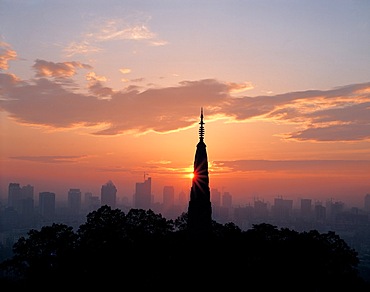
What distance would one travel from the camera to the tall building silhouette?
29953 mm

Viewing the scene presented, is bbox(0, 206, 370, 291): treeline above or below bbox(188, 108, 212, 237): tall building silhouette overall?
below

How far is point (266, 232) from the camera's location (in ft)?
113

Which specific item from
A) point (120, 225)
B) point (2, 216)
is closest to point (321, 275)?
point (120, 225)

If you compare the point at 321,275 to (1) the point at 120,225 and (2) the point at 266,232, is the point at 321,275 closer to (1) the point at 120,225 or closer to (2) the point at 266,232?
(2) the point at 266,232

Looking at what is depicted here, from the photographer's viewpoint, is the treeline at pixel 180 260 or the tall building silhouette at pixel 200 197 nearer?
the treeline at pixel 180 260

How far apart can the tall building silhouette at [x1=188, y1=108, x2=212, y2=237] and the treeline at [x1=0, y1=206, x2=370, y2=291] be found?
Answer: 639 mm

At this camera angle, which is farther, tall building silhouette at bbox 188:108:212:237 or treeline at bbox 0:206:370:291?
tall building silhouette at bbox 188:108:212:237

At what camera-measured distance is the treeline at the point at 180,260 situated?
27969 mm

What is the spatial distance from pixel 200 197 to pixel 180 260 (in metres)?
3.91

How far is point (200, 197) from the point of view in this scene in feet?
98.9

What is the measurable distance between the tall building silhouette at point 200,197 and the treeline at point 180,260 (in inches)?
25.2

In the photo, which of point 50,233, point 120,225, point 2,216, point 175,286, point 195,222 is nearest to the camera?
point 175,286

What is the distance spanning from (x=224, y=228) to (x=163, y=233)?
449 centimetres

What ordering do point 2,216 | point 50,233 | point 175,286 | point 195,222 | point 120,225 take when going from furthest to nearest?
point 2,216 → point 120,225 → point 50,233 → point 195,222 → point 175,286
